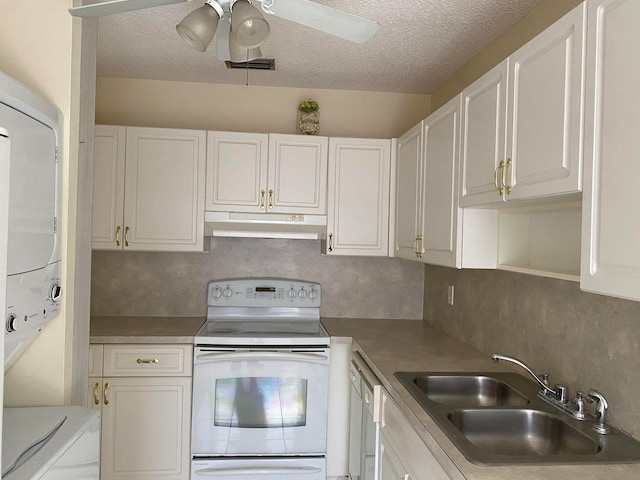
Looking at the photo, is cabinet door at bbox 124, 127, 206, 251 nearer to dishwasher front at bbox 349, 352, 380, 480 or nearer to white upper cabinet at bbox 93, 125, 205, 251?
white upper cabinet at bbox 93, 125, 205, 251

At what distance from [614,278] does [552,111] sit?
0.54 metres

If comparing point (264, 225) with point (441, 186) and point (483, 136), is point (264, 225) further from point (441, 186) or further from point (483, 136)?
point (483, 136)

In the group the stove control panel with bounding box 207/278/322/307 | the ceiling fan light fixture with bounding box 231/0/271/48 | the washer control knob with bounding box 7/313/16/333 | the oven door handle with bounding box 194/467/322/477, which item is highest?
the ceiling fan light fixture with bounding box 231/0/271/48

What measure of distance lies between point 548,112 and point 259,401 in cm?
210

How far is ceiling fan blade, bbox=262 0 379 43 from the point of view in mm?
1371

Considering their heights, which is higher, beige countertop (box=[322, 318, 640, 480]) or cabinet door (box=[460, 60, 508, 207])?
cabinet door (box=[460, 60, 508, 207])

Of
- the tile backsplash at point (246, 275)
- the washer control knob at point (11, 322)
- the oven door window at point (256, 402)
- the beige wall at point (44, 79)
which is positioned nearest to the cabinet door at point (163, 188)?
the tile backsplash at point (246, 275)

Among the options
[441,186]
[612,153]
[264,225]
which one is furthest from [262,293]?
[612,153]

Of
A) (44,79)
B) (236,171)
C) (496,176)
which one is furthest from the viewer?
(236,171)

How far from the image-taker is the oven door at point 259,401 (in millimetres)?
2738

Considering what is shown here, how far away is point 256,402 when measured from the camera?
276cm

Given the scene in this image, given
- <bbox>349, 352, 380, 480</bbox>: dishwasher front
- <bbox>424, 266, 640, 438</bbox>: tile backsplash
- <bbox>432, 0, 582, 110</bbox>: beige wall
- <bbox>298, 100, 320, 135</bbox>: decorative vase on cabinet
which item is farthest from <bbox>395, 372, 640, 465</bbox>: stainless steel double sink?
<bbox>298, 100, 320, 135</bbox>: decorative vase on cabinet

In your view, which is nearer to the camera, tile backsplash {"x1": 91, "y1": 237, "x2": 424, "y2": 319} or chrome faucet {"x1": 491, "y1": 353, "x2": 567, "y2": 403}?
chrome faucet {"x1": 491, "y1": 353, "x2": 567, "y2": 403}

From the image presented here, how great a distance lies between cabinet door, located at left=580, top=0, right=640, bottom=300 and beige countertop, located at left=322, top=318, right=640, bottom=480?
0.47 metres
